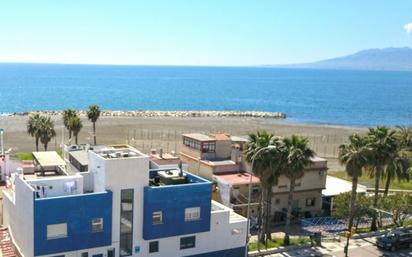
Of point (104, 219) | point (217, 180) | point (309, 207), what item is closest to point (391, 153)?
point (309, 207)

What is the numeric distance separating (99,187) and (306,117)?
13983 centimetres

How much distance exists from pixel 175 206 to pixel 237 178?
19.1 m

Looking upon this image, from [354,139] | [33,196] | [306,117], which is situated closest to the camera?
[33,196]

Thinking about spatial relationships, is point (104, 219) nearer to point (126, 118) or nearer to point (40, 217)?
point (40, 217)

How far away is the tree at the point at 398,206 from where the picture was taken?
50.6 metres

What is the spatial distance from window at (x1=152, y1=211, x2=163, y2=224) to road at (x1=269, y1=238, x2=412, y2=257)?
1209 cm

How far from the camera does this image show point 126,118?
146 meters

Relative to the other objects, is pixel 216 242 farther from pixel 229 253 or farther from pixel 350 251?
pixel 350 251

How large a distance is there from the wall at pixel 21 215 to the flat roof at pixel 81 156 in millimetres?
5584

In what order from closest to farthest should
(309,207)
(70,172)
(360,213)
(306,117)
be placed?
(70,172) < (360,213) < (309,207) < (306,117)

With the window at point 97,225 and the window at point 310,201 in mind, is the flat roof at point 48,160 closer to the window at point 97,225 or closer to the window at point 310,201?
the window at point 97,225

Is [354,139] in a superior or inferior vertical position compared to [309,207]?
superior

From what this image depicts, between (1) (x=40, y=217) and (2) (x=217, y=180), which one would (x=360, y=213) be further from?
(1) (x=40, y=217)

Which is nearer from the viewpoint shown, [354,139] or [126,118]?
[354,139]
